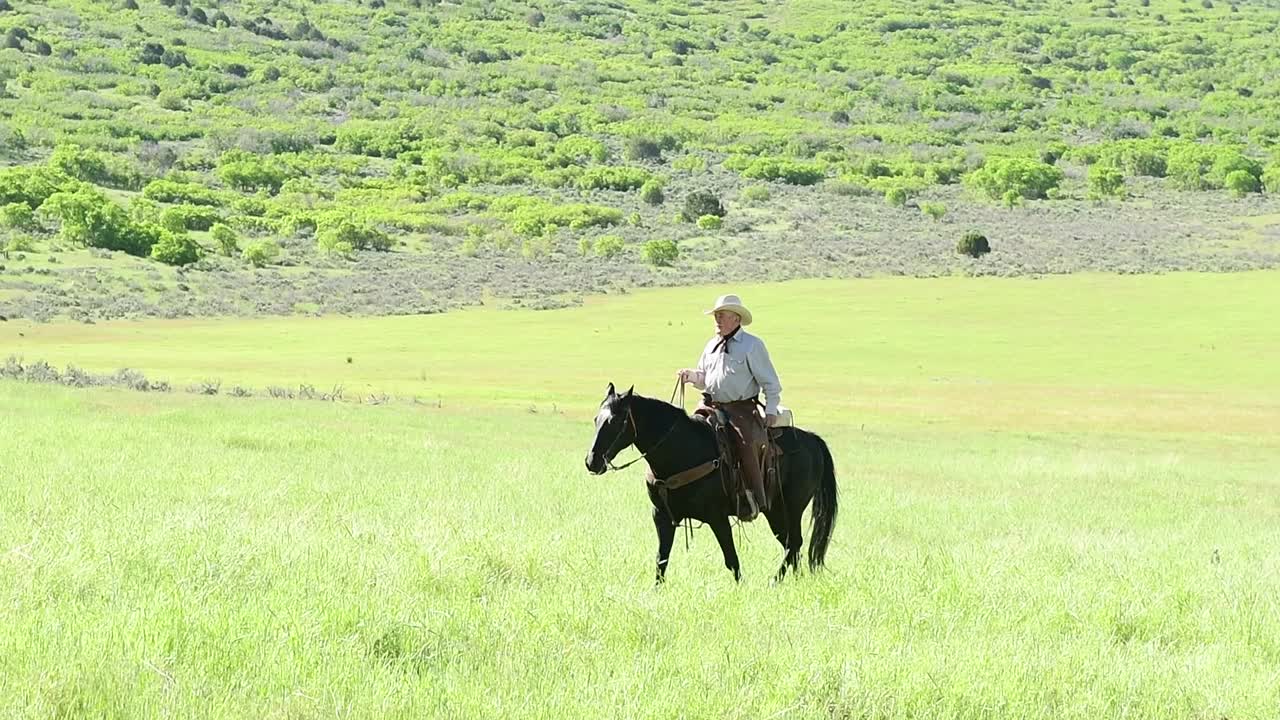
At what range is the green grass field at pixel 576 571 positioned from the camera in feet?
21.0

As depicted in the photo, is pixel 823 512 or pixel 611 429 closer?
pixel 611 429

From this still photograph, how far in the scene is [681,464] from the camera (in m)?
10.1

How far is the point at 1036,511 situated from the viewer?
1817 centimetres

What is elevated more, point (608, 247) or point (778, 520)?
point (778, 520)

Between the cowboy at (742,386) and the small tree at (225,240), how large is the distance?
67.7 meters

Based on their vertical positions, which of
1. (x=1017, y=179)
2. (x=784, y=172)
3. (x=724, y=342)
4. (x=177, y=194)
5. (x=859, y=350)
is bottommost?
(x=177, y=194)

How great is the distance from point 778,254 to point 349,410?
53168 millimetres

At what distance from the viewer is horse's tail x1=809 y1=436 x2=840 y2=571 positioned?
1118cm

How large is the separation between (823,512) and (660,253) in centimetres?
6724

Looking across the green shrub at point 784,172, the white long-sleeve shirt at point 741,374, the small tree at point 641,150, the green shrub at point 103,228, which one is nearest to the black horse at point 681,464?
the white long-sleeve shirt at point 741,374

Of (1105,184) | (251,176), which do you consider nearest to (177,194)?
(251,176)

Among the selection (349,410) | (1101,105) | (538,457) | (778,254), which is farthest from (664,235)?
(1101,105)

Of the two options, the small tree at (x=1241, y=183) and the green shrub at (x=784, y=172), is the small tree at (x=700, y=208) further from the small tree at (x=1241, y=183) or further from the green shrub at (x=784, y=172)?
the small tree at (x=1241, y=183)

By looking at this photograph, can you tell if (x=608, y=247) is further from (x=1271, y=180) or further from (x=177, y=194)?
(x=1271, y=180)
